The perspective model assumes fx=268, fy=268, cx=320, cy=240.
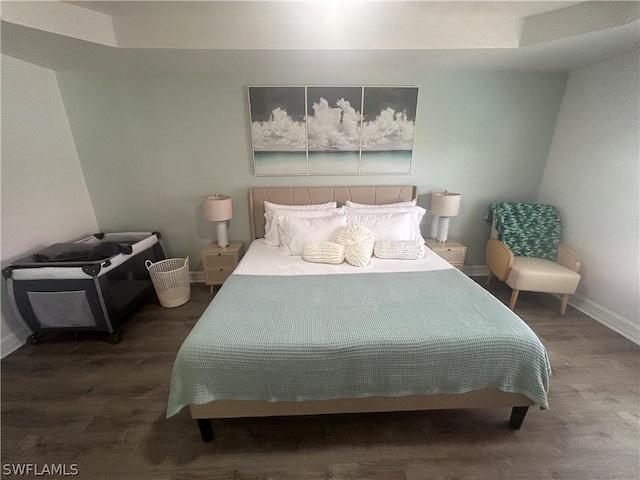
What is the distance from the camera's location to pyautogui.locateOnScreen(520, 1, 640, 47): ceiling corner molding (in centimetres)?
170

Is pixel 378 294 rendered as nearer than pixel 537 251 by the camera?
Yes

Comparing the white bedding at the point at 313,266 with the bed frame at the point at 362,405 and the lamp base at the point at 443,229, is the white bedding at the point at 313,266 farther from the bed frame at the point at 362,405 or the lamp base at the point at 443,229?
the bed frame at the point at 362,405

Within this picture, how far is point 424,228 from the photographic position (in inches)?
127

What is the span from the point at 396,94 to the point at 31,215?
142 inches

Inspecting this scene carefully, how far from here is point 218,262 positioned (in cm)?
286

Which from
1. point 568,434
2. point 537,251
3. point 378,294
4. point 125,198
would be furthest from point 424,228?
point 125,198

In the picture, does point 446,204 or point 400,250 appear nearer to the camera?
point 400,250

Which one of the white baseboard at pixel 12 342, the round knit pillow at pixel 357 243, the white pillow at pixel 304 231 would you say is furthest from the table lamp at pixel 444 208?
the white baseboard at pixel 12 342

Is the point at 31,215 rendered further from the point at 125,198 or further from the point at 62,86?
the point at 62,86

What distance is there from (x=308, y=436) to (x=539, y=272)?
8.06 feet

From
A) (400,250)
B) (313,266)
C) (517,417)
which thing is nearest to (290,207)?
(313,266)

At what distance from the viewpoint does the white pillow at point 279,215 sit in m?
2.64

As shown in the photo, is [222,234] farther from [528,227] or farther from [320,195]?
[528,227]
